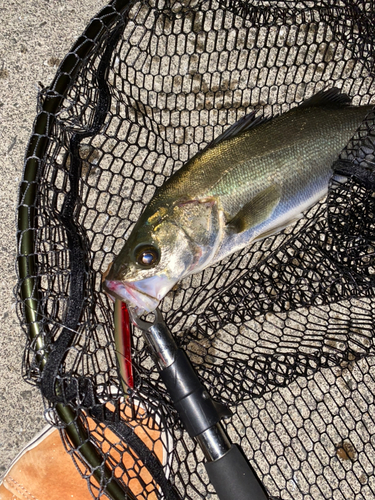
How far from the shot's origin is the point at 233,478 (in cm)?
160

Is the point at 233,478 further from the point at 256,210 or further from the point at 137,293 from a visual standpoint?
the point at 256,210

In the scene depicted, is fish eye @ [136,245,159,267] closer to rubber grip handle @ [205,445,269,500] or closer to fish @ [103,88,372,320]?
fish @ [103,88,372,320]

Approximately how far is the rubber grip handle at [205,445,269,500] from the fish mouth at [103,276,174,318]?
2.05ft

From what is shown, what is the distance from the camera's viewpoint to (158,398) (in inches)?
72.0

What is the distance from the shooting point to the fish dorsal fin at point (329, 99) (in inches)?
76.4

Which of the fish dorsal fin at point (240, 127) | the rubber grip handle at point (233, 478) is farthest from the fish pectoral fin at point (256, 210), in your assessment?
the rubber grip handle at point (233, 478)

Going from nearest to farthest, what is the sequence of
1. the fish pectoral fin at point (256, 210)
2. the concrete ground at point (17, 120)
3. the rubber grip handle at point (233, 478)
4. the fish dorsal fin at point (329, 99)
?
the rubber grip handle at point (233, 478) → the fish pectoral fin at point (256, 210) → the fish dorsal fin at point (329, 99) → the concrete ground at point (17, 120)

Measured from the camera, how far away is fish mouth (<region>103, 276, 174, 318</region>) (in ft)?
5.35

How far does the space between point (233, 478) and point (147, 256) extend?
0.89 metres

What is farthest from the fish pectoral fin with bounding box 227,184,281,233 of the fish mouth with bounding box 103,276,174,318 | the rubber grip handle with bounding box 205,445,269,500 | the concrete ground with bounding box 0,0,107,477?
the concrete ground with bounding box 0,0,107,477

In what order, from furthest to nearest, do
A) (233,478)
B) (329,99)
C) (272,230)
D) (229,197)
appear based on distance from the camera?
(329,99), (272,230), (229,197), (233,478)

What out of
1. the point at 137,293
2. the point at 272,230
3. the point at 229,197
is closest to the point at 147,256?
the point at 137,293

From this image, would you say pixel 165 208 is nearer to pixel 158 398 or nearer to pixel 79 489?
pixel 158 398

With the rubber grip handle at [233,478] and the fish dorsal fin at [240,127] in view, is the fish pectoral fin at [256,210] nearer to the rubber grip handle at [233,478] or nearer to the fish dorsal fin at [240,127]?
the fish dorsal fin at [240,127]
